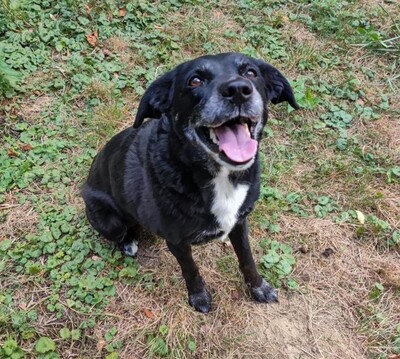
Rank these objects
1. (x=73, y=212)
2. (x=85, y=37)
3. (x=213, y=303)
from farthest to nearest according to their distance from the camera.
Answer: (x=85, y=37)
(x=73, y=212)
(x=213, y=303)

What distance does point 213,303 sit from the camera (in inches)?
125

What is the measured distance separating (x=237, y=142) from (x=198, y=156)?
0.22 m

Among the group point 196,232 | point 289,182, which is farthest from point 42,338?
point 289,182

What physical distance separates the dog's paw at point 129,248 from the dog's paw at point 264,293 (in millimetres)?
890

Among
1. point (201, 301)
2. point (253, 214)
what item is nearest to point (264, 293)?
point (201, 301)

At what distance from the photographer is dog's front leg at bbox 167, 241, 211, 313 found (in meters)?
2.80

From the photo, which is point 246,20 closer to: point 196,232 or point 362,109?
point 362,109

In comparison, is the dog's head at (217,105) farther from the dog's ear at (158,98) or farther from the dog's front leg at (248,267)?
the dog's front leg at (248,267)

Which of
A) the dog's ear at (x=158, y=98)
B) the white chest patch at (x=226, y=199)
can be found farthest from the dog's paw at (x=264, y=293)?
the dog's ear at (x=158, y=98)

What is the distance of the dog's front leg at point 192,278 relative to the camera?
2800mm

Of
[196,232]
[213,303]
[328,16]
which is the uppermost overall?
[328,16]

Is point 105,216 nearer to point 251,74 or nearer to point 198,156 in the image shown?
point 198,156

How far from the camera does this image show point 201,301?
312 cm

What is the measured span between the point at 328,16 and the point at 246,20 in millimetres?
929
